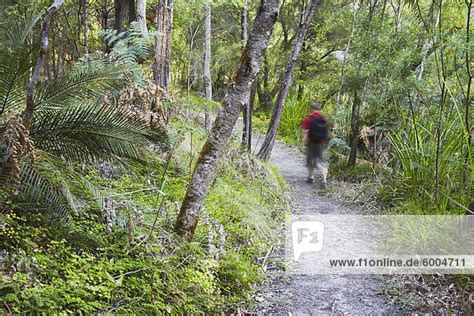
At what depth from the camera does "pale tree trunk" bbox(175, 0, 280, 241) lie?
3605 mm

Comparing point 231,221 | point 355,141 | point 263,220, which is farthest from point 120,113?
point 355,141

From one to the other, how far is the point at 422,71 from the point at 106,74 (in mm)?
5804

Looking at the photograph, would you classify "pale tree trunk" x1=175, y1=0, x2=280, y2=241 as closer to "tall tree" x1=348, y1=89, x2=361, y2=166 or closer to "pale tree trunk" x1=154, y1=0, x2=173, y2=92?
"pale tree trunk" x1=154, y1=0, x2=173, y2=92

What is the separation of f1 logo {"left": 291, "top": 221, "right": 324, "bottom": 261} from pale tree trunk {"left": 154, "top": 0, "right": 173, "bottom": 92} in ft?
9.75

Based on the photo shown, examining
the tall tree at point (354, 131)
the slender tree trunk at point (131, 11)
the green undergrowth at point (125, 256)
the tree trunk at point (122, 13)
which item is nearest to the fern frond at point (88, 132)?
the green undergrowth at point (125, 256)

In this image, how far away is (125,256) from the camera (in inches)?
130

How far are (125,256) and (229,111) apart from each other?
1544mm

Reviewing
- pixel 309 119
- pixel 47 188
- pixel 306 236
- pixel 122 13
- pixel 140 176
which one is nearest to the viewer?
pixel 47 188

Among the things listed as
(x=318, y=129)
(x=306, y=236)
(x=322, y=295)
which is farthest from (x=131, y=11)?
(x=322, y=295)

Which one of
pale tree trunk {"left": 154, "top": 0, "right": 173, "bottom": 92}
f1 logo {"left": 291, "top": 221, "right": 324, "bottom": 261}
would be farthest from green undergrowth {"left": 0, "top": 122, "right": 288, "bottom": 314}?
pale tree trunk {"left": 154, "top": 0, "right": 173, "bottom": 92}

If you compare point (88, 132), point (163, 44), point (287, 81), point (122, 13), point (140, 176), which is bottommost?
point (140, 176)

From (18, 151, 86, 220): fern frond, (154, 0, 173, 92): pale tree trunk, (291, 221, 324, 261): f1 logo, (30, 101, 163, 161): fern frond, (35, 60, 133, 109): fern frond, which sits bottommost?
(291, 221, 324, 261): f1 logo

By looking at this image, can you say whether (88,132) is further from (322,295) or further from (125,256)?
(322,295)

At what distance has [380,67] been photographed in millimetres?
7293
